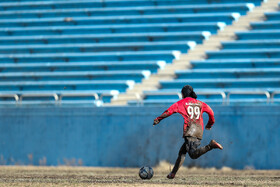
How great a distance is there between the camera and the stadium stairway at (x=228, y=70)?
13.8 meters

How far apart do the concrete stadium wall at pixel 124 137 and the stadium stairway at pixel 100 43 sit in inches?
32.6

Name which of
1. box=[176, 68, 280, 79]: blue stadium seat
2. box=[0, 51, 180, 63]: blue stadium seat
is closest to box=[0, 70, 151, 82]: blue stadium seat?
box=[0, 51, 180, 63]: blue stadium seat

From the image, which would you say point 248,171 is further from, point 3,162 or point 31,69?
point 31,69

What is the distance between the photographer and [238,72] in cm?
1431

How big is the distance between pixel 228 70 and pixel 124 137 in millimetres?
2920

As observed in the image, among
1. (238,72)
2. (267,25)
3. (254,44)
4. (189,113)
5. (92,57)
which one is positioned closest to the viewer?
(189,113)

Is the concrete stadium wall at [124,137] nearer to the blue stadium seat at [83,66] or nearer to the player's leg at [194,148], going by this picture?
the blue stadium seat at [83,66]

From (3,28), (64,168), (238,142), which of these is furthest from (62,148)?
(3,28)

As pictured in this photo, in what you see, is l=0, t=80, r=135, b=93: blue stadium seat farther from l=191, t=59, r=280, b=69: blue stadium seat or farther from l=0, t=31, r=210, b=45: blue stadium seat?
l=0, t=31, r=210, b=45: blue stadium seat

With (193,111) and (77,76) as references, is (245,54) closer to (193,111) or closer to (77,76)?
(77,76)

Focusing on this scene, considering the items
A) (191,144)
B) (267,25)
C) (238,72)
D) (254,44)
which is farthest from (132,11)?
(191,144)

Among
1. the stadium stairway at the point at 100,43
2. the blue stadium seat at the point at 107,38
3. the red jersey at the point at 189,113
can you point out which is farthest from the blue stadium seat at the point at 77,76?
the red jersey at the point at 189,113

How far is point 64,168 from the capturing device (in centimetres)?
1298

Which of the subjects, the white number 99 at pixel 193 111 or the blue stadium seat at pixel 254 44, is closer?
the white number 99 at pixel 193 111
